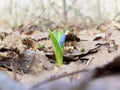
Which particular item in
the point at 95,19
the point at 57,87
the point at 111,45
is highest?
the point at 57,87

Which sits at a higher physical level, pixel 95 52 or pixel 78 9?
pixel 95 52

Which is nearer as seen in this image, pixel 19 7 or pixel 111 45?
pixel 111 45

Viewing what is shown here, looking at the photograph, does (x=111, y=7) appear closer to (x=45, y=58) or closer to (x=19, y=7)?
(x=19, y=7)

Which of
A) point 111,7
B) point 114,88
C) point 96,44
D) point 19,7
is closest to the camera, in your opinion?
point 114,88

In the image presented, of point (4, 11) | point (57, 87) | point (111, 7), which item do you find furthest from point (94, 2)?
point (57, 87)

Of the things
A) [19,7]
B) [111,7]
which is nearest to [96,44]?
[111,7]

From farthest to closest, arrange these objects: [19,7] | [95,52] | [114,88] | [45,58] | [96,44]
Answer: [19,7] < [96,44] < [95,52] < [45,58] < [114,88]
